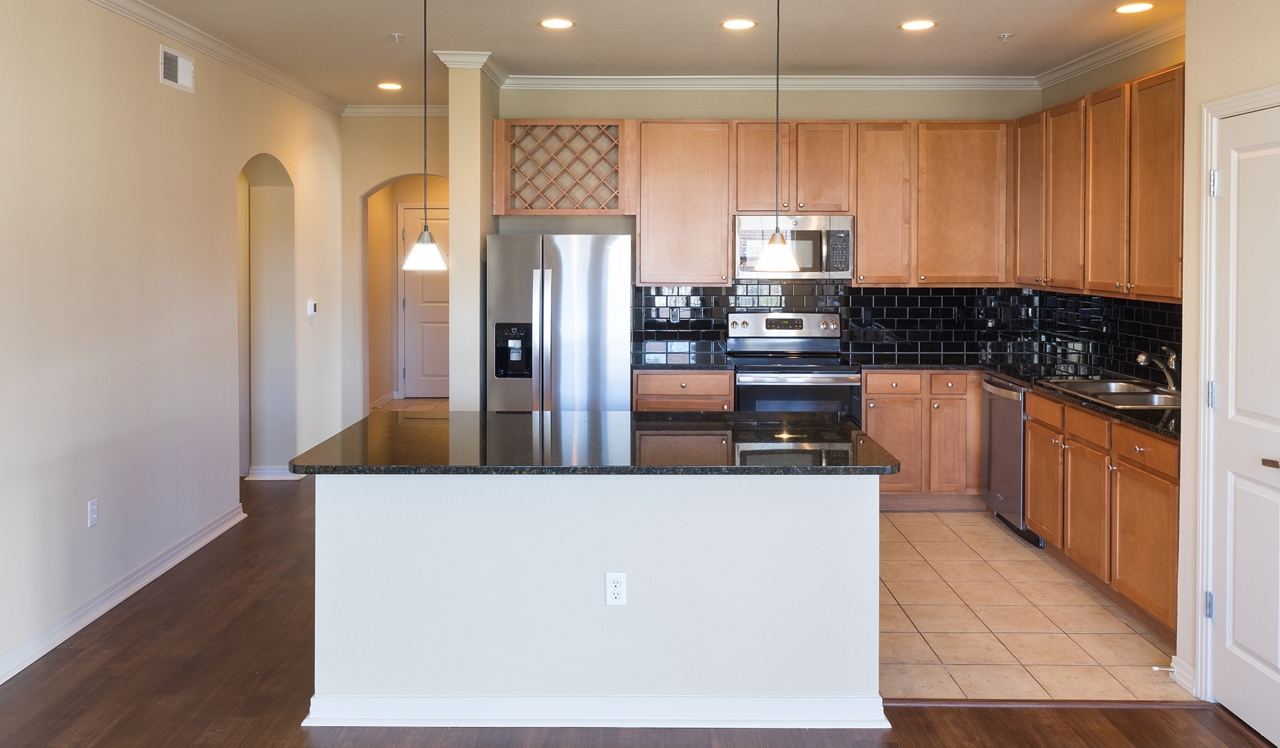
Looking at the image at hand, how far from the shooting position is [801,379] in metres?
5.59

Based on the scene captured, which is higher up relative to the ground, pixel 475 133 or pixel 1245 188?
pixel 475 133

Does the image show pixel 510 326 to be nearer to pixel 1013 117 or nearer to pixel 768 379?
pixel 768 379

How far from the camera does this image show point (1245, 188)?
117 inches

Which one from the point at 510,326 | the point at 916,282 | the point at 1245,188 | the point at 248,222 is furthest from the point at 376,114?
the point at 1245,188

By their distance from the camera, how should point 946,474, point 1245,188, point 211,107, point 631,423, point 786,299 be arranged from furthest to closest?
point 786,299, point 946,474, point 211,107, point 631,423, point 1245,188

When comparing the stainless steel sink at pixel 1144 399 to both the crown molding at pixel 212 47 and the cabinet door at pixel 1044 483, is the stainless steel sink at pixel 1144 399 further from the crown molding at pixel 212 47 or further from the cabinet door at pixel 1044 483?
the crown molding at pixel 212 47

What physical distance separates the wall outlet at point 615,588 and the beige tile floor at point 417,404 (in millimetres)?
6509

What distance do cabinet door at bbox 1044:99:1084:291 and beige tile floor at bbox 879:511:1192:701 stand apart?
1360 millimetres

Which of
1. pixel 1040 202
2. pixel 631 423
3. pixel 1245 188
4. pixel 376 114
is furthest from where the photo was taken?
pixel 376 114

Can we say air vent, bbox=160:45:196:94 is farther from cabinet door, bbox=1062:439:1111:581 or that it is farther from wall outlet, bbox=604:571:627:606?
cabinet door, bbox=1062:439:1111:581

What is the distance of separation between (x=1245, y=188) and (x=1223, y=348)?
0.47 meters

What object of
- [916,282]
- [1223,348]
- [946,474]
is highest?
[916,282]

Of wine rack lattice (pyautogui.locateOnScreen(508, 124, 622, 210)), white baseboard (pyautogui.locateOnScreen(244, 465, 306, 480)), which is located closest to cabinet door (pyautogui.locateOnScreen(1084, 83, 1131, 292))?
wine rack lattice (pyautogui.locateOnScreen(508, 124, 622, 210))

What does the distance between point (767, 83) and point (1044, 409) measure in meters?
2.44
